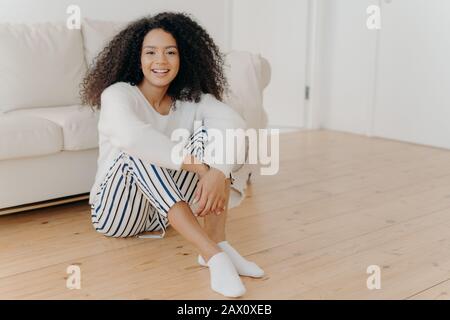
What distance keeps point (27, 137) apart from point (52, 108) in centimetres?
48

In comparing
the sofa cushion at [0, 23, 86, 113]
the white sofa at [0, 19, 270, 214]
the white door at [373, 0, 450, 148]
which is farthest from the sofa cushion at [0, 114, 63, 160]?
the white door at [373, 0, 450, 148]

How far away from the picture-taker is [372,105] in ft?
13.9

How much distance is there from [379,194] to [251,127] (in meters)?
0.69

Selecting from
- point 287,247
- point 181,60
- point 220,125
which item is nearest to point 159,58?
point 181,60

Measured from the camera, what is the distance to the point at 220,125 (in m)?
1.86

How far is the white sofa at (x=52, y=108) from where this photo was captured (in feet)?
7.30

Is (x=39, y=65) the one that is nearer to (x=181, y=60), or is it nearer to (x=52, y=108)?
(x=52, y=108)

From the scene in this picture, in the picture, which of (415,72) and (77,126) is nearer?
(77,126)

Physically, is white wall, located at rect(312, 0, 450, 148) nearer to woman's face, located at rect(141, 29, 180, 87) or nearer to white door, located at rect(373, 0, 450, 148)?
white door, located at rect(373, 0, 450, 148)

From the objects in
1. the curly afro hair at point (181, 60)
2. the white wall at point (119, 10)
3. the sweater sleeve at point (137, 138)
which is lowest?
the sweater sleeve at point (137, 138)

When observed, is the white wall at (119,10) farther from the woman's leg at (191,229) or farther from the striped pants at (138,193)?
the woman's leg at (191,229)

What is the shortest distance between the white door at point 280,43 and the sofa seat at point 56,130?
7.13ft

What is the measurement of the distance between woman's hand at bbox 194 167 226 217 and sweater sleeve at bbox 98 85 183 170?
3.5 inches

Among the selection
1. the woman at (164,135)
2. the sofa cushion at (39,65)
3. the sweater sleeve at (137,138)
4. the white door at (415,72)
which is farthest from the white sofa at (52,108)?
the white door at (415,72)
